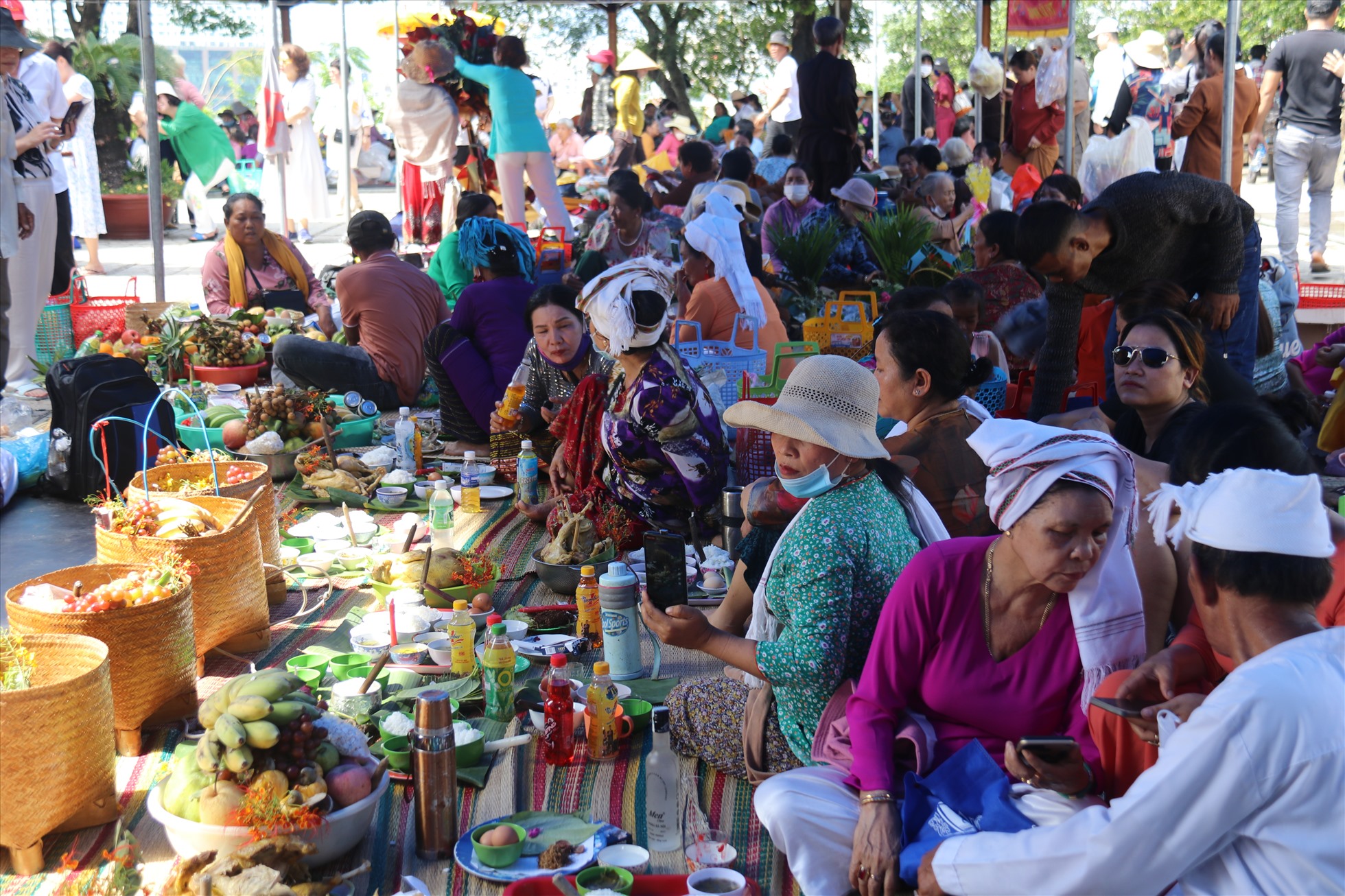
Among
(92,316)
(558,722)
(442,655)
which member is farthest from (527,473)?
(92,316)

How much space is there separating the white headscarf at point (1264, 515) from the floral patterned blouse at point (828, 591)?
2.92ft

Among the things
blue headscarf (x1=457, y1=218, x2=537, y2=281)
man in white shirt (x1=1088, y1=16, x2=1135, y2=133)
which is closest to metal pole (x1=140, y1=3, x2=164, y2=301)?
blue headscarf (x1=457, y1=218, x2=537, y2=281)

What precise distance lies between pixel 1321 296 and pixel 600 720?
7.75 meters

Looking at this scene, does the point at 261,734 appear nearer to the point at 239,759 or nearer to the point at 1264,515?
the point at 239,759

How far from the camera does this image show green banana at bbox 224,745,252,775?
2.73 meters

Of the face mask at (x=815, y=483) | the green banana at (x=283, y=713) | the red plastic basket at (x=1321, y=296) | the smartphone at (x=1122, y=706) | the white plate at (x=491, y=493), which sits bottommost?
the white plate at (x=491, y=493)

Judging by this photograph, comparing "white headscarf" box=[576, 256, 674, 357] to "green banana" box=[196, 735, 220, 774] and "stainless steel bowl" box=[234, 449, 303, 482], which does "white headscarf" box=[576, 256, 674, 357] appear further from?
"green banana" box=[196, 735, 220, 774]

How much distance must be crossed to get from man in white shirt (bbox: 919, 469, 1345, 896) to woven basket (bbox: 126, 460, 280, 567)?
3.18 meters

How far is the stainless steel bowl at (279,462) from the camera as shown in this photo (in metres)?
6.13

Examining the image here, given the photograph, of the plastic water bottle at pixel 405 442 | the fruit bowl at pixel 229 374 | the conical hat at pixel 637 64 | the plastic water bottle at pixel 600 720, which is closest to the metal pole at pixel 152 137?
the fruit bowl at pixel 229 374

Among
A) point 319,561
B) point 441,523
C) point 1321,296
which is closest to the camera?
point 441,523

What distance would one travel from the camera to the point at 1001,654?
2594 mm

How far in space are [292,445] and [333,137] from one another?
77.9 ft

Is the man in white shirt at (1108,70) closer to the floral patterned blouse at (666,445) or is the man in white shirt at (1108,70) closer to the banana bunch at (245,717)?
the floral patterned blouse at (666,445)
